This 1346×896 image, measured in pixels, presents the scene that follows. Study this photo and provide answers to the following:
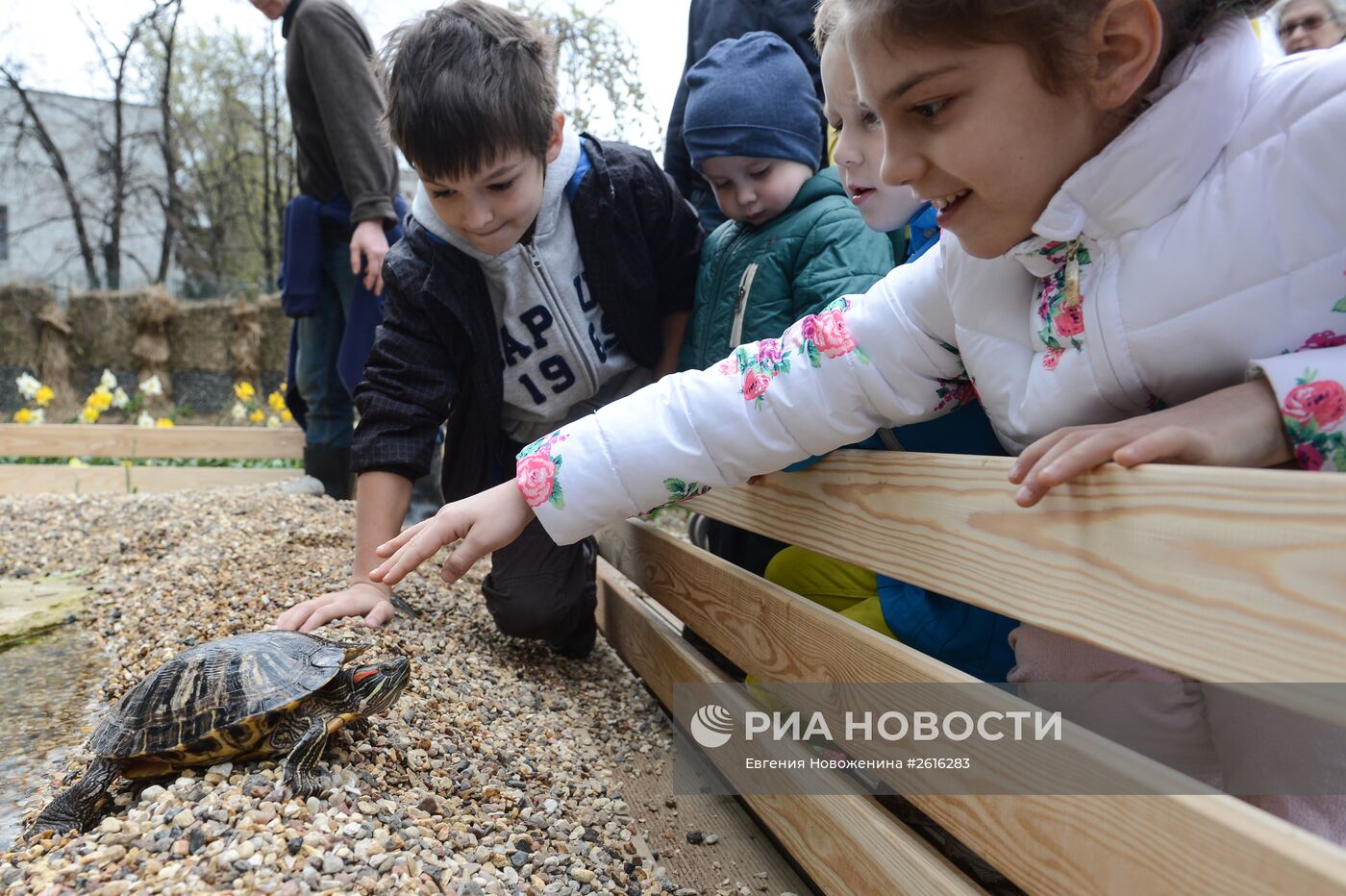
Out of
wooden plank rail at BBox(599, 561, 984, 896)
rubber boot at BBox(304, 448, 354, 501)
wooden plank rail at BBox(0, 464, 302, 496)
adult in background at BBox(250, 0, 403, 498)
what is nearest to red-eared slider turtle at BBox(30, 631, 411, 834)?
wooden plank rail at BBox(599, 561, 984, 896)

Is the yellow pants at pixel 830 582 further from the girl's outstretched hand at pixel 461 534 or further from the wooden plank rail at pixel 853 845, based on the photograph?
the girl's outstretched hand at pixel 461 534

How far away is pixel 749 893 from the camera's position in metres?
1.96

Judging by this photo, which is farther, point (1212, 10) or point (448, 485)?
point (448, 485)

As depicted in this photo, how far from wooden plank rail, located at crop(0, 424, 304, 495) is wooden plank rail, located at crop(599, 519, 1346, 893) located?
561cm

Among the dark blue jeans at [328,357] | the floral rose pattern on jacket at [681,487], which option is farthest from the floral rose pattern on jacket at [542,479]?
the dark blue jeans at [328,357]

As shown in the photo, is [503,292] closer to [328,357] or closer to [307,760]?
[307,760]

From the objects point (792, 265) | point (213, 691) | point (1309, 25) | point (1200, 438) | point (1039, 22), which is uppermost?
point (1309, 25)

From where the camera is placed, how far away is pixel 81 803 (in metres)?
1.81

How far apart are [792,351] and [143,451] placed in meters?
6.99

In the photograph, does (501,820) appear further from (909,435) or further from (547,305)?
(547,305)

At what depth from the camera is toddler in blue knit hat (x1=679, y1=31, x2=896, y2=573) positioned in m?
2.60

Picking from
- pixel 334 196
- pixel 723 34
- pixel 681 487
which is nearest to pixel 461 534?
pixel 681 487

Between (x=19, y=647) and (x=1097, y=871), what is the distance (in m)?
3.34

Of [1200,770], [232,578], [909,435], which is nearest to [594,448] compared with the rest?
[909,435]
